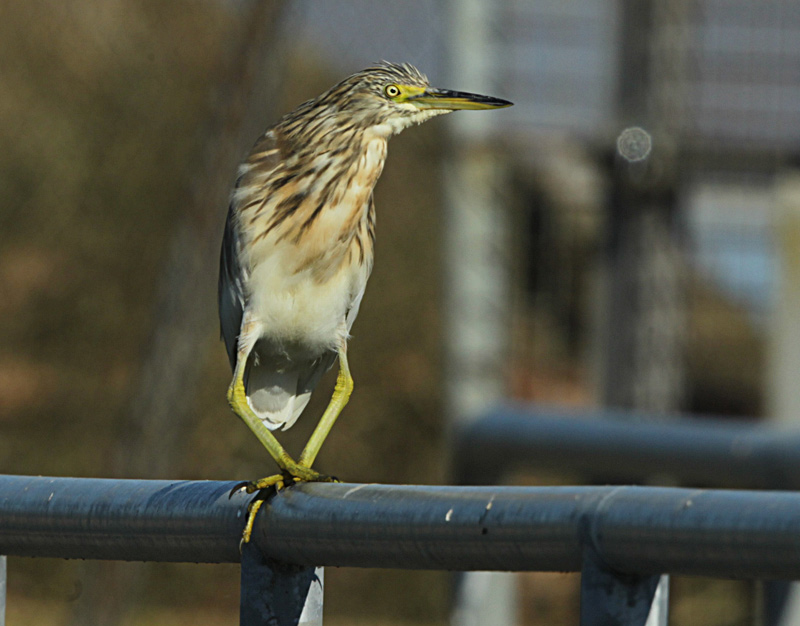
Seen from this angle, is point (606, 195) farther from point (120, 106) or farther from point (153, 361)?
point (120, 106)

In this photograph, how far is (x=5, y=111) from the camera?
9453mm

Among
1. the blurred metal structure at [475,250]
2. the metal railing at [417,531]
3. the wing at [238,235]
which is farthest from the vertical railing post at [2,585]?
the blurred metal structure at [475,250]

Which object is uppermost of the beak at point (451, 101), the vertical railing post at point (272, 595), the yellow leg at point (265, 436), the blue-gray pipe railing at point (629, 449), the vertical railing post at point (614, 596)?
the beak at point (451, 101)

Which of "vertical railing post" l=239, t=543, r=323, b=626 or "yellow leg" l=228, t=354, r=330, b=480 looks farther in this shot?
"yellow leg" l=228, t=354, r=330, b=480

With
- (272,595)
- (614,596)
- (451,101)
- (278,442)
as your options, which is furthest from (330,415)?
(614,596)

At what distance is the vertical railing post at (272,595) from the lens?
168cm

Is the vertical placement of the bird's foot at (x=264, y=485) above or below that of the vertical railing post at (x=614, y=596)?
above

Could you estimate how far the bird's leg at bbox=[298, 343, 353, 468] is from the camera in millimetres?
2660

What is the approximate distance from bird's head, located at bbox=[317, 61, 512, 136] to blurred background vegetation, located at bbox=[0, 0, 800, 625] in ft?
6.95

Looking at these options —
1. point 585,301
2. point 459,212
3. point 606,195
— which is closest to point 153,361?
point 459,212

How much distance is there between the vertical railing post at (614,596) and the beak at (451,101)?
74.1 inches

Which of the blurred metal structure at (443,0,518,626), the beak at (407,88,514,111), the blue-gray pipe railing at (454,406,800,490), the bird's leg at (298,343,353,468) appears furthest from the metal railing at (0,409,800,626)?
the blurred metal structure at (443,0,518,626)

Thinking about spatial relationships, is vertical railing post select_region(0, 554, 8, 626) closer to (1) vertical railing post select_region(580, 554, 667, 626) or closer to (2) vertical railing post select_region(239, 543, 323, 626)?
(2) vertical railing post select_region(239, 543, 323, 626)

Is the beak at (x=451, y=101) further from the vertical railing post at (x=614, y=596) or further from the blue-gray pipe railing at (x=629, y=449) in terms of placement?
the vertical railing post at (x=614, y=596)
